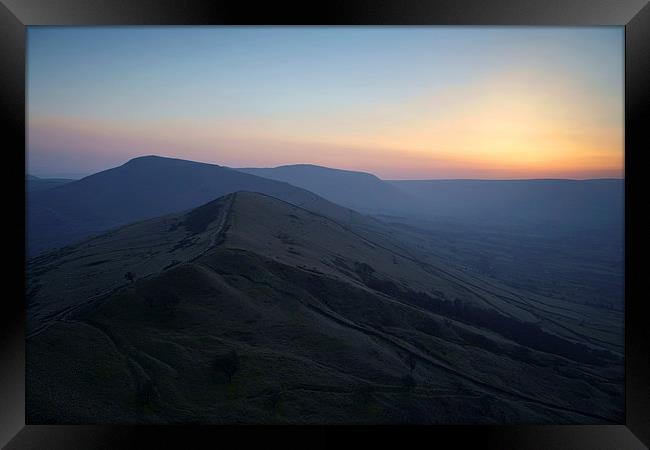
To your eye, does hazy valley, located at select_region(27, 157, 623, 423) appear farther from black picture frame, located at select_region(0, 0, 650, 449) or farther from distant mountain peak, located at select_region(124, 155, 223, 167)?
distant mountain peak, located at select_region(124, 155, 223, 167)

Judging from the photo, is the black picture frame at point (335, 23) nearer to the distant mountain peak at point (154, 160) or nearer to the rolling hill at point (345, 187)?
the rolling hill at point (345, 187)

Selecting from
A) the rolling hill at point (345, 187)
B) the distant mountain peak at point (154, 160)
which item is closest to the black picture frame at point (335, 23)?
the rolling hill at point (345, 187)

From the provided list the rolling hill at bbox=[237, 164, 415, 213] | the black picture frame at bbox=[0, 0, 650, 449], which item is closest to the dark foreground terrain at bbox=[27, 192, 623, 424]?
the black picture frame at bbox=[0, 0, 650, 449]

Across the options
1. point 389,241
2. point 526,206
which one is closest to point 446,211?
point 526,206

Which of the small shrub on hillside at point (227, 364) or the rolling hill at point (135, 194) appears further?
the rolling hill at point (135, 194)

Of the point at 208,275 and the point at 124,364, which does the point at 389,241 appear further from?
the point at 124,364

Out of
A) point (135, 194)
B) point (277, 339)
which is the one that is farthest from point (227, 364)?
point (135, 194)

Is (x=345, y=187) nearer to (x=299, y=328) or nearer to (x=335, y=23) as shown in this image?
(x=299, y=328)
